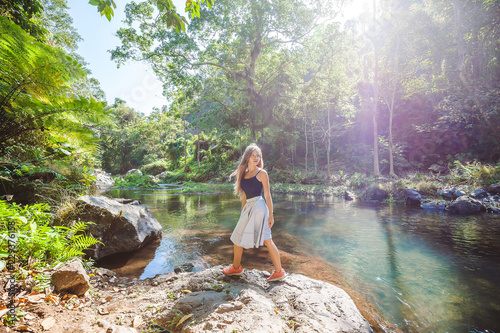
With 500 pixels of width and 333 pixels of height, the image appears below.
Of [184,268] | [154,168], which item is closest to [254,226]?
[184,268]

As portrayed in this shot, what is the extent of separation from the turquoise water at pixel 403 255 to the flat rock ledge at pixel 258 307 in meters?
0.82

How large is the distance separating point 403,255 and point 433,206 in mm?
6940

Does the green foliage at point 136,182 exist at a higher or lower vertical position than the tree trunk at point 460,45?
lower

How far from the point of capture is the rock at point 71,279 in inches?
86.0

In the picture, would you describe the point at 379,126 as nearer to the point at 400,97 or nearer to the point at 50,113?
the point at 400,97

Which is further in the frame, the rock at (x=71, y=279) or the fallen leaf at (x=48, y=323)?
the rock at (x=71, y=279)

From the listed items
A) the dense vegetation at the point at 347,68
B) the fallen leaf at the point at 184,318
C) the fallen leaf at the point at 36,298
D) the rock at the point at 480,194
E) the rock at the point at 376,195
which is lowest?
the fallen leaf at the point at 184,318

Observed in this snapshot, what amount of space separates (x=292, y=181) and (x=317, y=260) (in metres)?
17.1

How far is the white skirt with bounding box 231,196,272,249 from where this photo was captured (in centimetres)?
309

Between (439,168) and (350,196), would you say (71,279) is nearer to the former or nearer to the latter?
(350,196)

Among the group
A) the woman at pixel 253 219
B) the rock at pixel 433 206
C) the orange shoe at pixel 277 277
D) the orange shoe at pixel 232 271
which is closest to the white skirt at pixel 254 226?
the woman at pixel 253 219

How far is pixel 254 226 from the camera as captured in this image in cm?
313

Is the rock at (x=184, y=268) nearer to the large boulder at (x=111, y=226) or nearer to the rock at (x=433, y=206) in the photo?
the large boulder at (x=111, y=226)

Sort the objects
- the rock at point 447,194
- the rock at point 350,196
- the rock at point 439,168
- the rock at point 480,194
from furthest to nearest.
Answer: the rock at point 439,168, the rock at point 350,196, the rock at point 447,194, the rock at point 480,194
